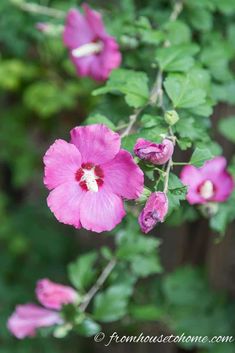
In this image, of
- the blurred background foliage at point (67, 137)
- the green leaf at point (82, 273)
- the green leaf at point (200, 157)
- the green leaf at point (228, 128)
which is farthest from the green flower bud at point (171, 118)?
the green leaf at point (82, 273)

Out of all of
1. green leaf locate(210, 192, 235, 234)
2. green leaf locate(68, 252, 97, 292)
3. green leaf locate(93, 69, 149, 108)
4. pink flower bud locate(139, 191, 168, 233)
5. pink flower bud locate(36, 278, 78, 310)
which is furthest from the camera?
green leaf locate(68, 252, 97, 292)

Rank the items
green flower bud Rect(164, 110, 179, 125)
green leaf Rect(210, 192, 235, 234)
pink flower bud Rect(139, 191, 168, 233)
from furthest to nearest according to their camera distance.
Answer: green leaf Rect(210, 192, 235, 234), green flower bud Rect(164, 110, 179, 125), pink flower bud Rect(139, 191, 168, 233)

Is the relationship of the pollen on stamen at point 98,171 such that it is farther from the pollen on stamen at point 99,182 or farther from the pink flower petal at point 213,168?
the pink flower petal at point 213,168

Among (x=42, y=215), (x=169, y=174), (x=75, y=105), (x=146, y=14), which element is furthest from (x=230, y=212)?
(x=42, y=215)

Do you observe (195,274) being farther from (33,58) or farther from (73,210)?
(33,58)

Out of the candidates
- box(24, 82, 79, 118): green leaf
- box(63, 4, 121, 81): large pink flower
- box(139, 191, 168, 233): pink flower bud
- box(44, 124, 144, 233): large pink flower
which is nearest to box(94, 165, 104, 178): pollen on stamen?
box(44, 124, 144, 233): large pink flower

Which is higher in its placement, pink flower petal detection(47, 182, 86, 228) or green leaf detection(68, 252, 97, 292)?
pink flower petal detection(47, 182, 86, 228)

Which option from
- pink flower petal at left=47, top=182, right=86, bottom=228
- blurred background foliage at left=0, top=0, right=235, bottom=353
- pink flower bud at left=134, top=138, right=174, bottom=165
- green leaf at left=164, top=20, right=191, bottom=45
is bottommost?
blurred background foliage at left=0, top=0, right=235, bottom=353

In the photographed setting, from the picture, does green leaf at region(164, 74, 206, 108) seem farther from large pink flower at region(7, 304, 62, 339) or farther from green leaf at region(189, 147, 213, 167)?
large pink flower at region(7, 304, 62, 339)
